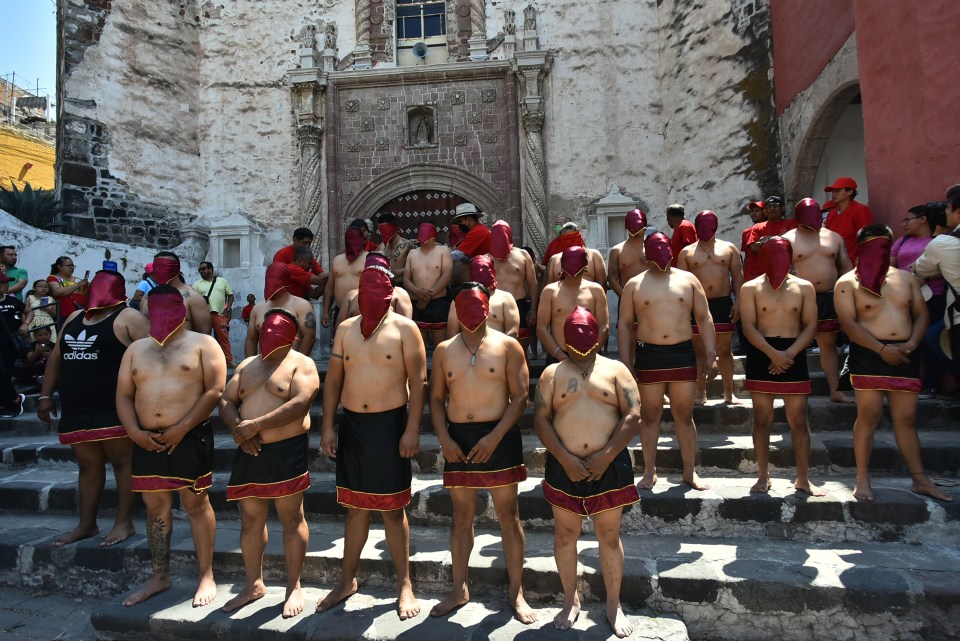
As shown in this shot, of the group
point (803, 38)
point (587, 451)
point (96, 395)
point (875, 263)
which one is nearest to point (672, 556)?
point (587, 451)

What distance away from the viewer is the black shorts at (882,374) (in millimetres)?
3847

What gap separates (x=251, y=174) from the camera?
11.7 metres

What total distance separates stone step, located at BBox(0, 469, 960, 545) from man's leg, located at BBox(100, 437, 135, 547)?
610 mm

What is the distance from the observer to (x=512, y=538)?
3.26 m

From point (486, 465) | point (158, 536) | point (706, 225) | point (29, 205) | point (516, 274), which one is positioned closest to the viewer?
point (486, 465)

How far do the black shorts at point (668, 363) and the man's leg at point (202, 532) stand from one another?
9.78ft

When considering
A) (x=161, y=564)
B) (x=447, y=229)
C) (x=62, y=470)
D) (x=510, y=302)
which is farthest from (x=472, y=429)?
(x=447, y=229)

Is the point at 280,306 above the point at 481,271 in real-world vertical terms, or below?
below

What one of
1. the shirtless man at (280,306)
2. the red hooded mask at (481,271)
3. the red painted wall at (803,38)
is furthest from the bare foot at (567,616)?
the red painted wall at (803,38)

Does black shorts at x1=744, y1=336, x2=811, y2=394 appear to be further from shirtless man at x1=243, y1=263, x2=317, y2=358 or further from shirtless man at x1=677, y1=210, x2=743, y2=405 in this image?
shirtless man at x1=243, y1=263, x2=317, y2=358

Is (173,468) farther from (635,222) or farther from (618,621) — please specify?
(635,222)

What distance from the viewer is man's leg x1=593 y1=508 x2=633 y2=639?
300 centimetres

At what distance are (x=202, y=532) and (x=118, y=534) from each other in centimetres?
106

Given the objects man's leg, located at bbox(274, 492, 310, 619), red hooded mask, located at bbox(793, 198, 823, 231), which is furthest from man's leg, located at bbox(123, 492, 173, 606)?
red hooded mask, located at bbox(793, 198, 823, 231)
